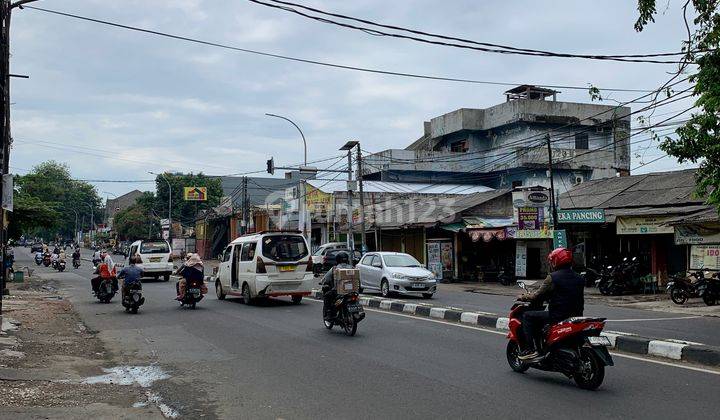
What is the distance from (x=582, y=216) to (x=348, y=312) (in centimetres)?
1513

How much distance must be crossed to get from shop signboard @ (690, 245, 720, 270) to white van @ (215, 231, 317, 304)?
11962 mm

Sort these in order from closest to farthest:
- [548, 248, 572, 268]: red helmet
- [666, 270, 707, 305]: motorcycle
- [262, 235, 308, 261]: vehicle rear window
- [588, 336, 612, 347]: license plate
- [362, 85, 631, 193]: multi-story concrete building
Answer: [588, 336, 612, 347]: license plate < [548, 248, 572, 268]: red helmet < [262, 235, 308, 261]: vehicle rear window < [666, 270, 707, 305]: motorcycle < [362, 85, 631, 193]: multi-story concrete building

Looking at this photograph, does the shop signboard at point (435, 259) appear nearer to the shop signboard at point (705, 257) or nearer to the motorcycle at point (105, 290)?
the shop signboard at point (705, 257)

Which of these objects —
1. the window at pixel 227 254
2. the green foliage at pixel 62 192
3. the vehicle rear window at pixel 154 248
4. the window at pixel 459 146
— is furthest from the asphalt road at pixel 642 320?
the green foliage at pixel 62 192

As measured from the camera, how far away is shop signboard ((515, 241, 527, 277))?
92.4ft

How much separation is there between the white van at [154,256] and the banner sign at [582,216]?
693 inches

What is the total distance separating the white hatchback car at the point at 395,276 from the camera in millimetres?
20531

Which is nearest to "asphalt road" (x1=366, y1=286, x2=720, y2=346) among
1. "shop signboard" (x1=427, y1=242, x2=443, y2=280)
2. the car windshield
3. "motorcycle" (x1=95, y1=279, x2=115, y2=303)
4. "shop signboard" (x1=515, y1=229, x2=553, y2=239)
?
the car windshield

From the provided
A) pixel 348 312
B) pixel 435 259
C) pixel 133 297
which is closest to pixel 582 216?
pixel 435 259

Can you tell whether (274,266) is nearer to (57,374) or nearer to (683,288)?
(57,374)

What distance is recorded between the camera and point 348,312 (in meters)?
12.0

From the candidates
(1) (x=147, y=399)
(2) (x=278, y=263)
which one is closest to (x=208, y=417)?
(1) (x=147, y=399)

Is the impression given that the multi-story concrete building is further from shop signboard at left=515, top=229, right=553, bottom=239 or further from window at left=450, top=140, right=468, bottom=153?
shop signboard at left=515, top=229, right=553, bottom=239

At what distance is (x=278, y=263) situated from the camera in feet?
57.1
